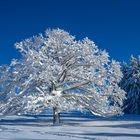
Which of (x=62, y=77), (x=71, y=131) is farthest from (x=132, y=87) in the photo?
(x=71, y=131)

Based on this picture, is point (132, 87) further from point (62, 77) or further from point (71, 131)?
point (71, 131)

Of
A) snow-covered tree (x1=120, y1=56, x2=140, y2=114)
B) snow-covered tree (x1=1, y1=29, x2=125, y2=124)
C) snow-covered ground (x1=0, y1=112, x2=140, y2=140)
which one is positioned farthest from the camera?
snow-covered tree (x1=120, y1=56, x2=140, y2=114)

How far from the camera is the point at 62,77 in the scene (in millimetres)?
37938

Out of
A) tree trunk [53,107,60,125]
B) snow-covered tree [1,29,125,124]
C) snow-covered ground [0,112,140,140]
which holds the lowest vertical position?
snow-covered ground [0,112,140,140]

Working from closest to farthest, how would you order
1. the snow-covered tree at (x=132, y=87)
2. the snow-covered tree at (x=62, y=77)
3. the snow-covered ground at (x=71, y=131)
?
the snow-covered ground at (x=71, y=131) → the snow-covered tree at (x=62, y=77) → the snow-covered tree at (x=132, y=87)

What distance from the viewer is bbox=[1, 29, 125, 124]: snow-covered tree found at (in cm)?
3534

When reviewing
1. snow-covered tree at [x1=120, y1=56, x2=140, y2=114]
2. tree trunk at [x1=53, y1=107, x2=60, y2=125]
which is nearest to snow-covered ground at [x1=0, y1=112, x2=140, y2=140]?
tree trunk at [x1=53, y1=107, x2=60, y2=125]

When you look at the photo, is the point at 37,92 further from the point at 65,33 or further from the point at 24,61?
the point at 65,33

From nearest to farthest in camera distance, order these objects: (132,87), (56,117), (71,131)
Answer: (71,131) < (56,117) < (132,87)

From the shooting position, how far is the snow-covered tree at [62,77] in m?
35.3

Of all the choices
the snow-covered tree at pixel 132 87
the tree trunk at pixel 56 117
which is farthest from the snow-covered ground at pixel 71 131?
the snow-covered tree at pixel 132 87

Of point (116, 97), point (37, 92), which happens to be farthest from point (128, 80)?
point (37, 92)

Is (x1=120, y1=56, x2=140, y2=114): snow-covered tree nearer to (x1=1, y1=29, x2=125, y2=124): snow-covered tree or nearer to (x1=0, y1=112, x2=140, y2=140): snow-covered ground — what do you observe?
(x1=1, y1=29, x2=125, y2=124): snow-covered tree

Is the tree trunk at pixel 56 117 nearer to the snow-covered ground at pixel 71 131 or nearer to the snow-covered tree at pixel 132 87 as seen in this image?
the snow-covered ground at pixel 71 131
